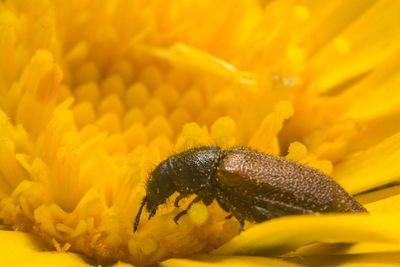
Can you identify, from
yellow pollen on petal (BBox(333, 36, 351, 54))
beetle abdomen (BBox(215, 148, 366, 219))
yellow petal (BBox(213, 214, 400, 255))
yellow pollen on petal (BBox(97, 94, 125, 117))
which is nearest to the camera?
yellow petal (BBox(213, 214, 400, 255))

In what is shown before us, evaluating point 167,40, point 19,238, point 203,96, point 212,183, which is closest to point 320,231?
point 212,183

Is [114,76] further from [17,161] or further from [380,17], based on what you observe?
[380,17]

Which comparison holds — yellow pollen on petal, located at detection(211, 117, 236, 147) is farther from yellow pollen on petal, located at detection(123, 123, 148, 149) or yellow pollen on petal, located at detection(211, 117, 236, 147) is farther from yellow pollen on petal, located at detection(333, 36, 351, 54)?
yellow pollen on petal, located at detection(333, 36, 351, 54)

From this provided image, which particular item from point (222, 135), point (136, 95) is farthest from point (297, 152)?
point (136, 95)

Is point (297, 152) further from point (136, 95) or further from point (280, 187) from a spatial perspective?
point (136, 95)

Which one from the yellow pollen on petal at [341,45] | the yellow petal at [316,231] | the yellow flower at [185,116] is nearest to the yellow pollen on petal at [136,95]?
the yellow flower at [185,116]

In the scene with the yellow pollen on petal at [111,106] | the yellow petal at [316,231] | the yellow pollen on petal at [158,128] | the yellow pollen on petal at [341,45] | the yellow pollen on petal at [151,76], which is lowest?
the yellow petal at [316,231]

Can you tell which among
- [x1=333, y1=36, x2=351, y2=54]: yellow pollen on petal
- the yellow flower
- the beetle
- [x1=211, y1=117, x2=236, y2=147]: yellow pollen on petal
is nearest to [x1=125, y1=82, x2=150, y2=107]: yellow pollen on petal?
the yellow flower

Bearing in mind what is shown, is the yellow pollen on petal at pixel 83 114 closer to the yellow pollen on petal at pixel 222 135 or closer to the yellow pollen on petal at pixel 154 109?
the yellow pollen on petal at pixel 154 109

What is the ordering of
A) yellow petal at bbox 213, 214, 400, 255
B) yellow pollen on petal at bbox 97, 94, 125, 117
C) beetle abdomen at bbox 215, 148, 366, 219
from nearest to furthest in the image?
yellow petal at bbox 213, 214, 400, 255 < beetle abdomen at bbox 215, 148, 366, 219 < yellow pollen on petal at bbox 97, 94, 125, 117
